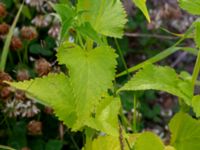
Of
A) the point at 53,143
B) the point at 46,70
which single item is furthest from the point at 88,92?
the point at 53,143

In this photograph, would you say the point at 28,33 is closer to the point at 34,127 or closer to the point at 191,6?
the point at 34,127

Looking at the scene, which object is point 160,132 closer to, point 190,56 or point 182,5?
point 190,56

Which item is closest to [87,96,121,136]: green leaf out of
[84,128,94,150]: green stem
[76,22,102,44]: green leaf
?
[84,128,94,150]: green stem

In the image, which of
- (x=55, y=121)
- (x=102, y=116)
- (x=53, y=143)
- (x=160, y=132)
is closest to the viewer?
(x=102, y=116)

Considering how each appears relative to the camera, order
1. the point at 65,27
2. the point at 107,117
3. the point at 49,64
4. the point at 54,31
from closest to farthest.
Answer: the point at 65,27 → the point at 107,117 → the point at 49,64 → the point at 54,31

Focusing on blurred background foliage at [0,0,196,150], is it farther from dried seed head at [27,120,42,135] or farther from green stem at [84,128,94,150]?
green stem at [84,128,94,150]

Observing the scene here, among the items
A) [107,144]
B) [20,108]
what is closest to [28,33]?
[20,108]

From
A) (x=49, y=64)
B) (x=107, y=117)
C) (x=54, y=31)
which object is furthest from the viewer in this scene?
(x=54, y=31)
